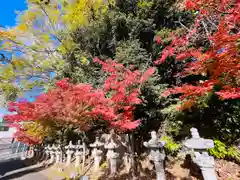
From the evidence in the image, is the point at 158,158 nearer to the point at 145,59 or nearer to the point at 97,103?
the point at 97,103

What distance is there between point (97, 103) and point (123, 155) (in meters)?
2.73

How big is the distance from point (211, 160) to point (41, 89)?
14063 millimetres

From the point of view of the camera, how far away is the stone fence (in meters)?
2.74

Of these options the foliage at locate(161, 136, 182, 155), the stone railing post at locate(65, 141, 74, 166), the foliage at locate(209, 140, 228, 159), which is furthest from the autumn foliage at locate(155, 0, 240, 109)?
the stone railing post at locate(65, 141, 74, 166)

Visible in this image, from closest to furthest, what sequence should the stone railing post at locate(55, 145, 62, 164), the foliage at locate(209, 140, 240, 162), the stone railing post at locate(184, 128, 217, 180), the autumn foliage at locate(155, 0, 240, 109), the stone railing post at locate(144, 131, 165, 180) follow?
1. the stone railing post at locate(184, 128, 217, 180)
2. the stone railing post at locate(144, 131, 165, 180)
3. the autumn foliage at locate(155, 0, 240, 109)
4. the foliage at locate(209, 140, 240, 162)
5. the stone railing post at locate(55, 145, 62, 164)

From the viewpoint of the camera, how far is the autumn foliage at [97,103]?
20.7ft

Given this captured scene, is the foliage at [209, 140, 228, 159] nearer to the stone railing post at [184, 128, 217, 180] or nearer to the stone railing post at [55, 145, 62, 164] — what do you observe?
the stone railing post at [184, 128, 217, 180]

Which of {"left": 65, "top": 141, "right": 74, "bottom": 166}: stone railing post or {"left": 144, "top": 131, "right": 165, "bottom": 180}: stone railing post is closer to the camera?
{"left": 144, "top": 131, "right": 165, "bottom": 180}: stone railing post

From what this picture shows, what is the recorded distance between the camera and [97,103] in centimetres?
670

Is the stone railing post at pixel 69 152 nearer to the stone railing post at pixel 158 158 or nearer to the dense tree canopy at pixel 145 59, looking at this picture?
the dense tree canopy at pixel 145 59

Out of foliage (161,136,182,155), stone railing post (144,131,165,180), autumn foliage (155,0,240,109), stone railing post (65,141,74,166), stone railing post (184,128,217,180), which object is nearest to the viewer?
stone railing post (184,128,217,180)

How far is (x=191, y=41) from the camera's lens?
736 cm

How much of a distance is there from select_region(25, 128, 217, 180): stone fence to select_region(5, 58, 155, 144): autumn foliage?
3.86 ft

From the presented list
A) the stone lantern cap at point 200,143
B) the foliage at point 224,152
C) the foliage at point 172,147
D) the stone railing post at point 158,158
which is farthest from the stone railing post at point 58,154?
the stone lantern cap at point 200,143
